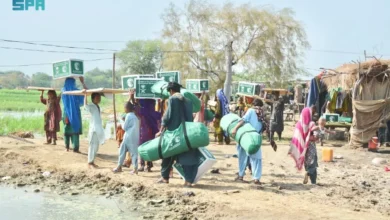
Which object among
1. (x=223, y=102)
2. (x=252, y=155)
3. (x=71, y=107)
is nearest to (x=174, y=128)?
(x=252, y=155)

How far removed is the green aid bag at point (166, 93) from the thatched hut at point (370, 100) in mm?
7508

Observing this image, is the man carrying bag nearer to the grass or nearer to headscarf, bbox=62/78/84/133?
headscarf, bbox=62/78/84/133

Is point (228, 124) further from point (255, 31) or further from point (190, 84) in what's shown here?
point (255, 31)

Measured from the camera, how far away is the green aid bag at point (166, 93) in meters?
8.08

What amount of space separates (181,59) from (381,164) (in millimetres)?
16107

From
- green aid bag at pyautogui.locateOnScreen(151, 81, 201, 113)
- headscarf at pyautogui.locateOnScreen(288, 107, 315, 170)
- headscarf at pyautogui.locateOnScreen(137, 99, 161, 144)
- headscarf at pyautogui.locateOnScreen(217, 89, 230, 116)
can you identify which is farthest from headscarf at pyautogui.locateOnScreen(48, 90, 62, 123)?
headscarf at pyautogui.locateOnScreen(288, 107, 315, 170)

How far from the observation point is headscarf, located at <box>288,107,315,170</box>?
8.17 m

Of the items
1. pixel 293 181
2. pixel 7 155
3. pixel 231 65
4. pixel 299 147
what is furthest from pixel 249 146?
pixel 231 65

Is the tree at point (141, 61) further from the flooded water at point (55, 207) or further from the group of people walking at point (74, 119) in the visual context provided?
the flooded water at point (55, 207)

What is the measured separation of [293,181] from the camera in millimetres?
8977

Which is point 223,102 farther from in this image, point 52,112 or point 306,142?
point 306,142

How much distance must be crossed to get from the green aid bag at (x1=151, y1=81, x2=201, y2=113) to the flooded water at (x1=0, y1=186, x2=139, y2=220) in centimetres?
203

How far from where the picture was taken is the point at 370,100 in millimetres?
14211

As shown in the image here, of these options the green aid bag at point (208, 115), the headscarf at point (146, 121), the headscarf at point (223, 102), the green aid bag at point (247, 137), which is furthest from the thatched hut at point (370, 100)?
the headscarf at point (146, 121)
